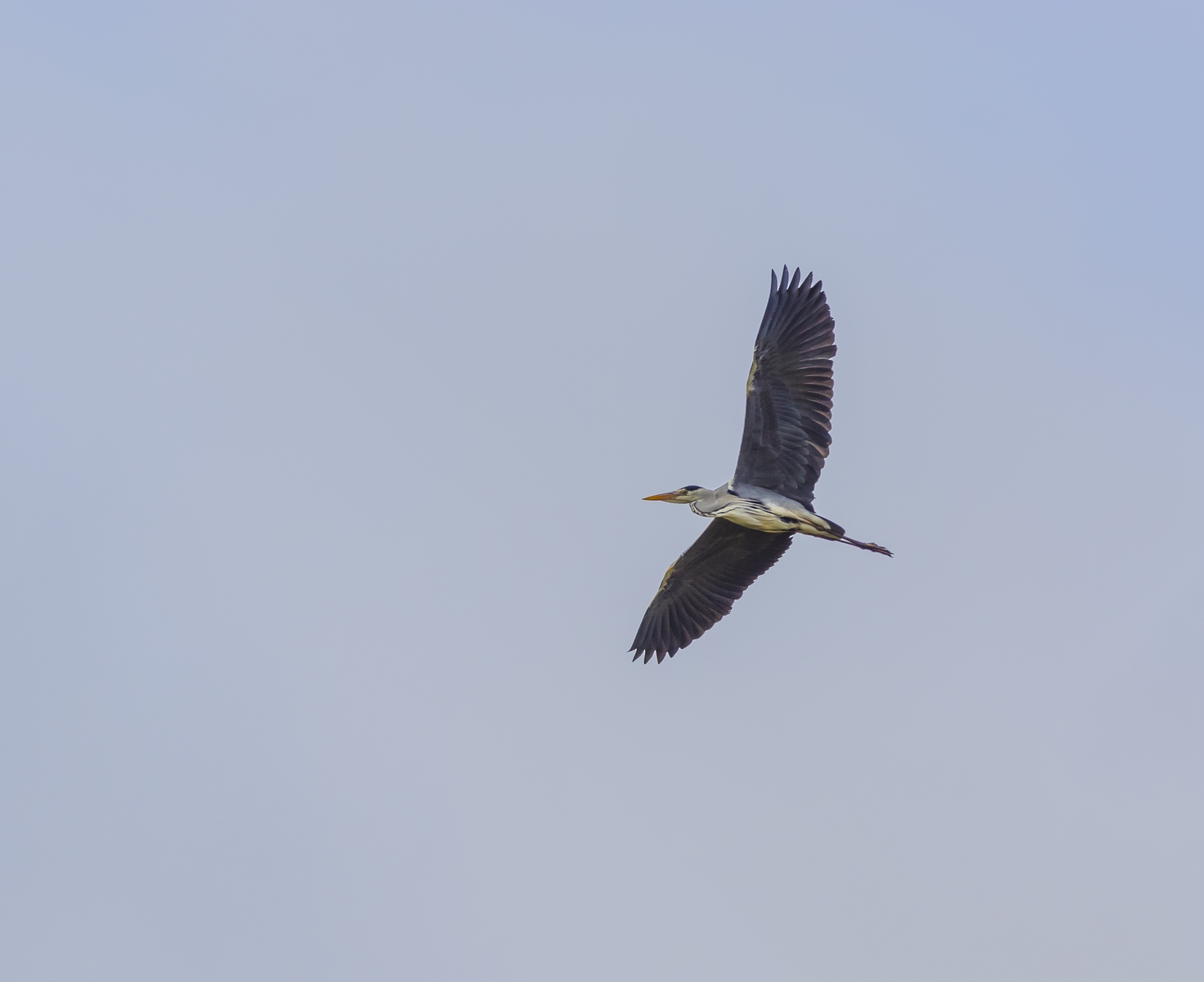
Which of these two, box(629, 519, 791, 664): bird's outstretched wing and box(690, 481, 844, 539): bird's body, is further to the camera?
box(629, 519, 791, 664): bird's outstretched wing

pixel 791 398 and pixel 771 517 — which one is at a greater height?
pixel 791 398

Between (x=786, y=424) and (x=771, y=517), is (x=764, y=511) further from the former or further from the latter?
(x=786, y=424)

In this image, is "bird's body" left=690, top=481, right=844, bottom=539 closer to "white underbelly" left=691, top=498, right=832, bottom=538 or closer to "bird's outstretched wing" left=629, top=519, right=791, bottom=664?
"white underbelly" left=691, top=498, right=832, bottom=538

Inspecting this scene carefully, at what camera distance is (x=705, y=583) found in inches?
769

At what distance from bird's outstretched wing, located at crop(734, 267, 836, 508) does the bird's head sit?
2.55 feet

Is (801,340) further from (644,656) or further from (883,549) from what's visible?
(644,656)

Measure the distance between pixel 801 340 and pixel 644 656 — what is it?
4.34 meters

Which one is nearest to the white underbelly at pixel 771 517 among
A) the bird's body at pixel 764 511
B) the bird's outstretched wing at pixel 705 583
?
the bird's body at pixel 764 511

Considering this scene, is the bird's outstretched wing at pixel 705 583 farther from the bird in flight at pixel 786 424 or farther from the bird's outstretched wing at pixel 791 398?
the bird's outstretched wing at pixel 791 398

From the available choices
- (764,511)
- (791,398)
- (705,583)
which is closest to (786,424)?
(791,398)

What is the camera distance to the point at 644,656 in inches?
781

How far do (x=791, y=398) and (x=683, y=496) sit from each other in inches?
74.8

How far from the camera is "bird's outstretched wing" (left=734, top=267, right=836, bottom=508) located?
58.4 feet

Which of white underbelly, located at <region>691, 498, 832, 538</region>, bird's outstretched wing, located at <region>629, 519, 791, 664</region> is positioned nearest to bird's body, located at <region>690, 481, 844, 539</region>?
white underbelly, located at <region>691, 498, 832, 538</region>
